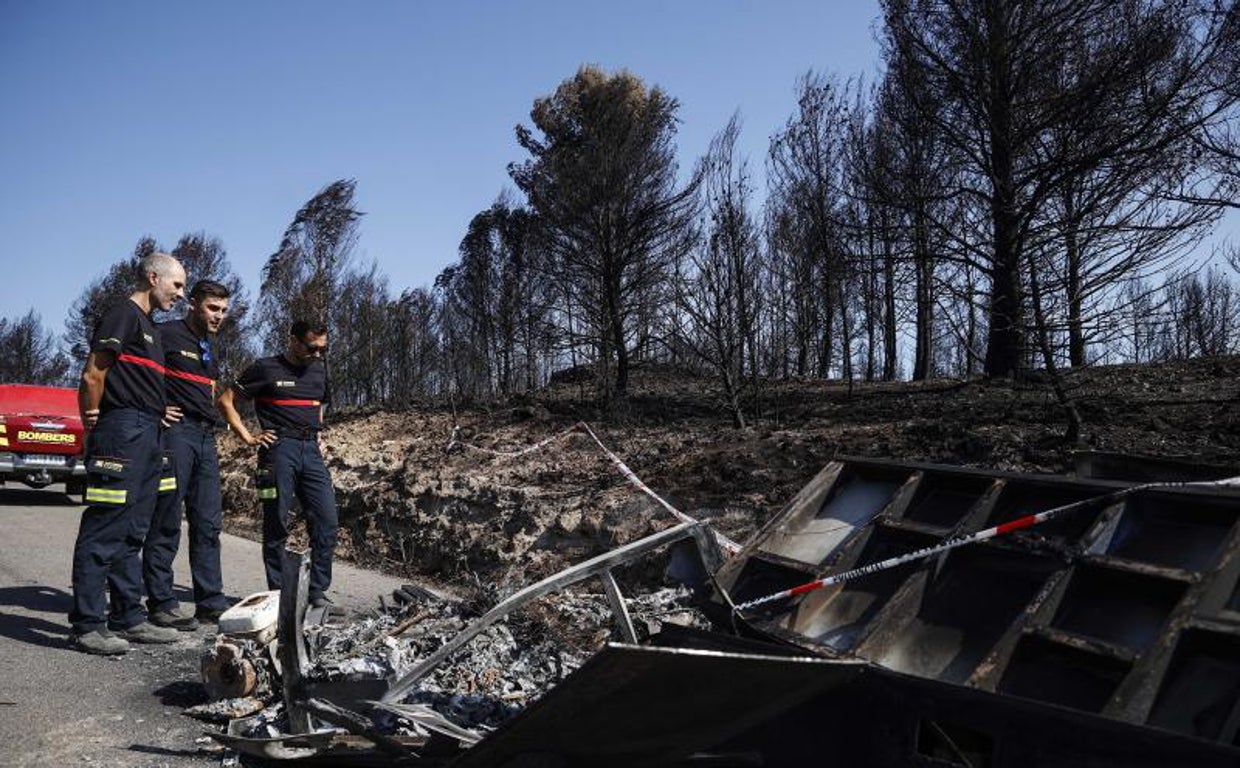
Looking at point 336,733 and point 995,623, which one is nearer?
point 995,623

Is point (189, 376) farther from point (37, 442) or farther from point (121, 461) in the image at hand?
point (37, 442)

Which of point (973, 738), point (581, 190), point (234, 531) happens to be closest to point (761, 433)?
point (234, 531)

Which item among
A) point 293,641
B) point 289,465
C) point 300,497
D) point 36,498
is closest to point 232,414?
point 289,465

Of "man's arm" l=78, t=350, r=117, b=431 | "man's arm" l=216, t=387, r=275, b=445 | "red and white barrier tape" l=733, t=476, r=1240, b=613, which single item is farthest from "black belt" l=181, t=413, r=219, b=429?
"red and white barrier tape" l=733, t=476, r=1240, b=613

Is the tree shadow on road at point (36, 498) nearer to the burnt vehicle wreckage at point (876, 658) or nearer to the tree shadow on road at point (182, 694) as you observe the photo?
the tree shadow on road at point (182, 694)

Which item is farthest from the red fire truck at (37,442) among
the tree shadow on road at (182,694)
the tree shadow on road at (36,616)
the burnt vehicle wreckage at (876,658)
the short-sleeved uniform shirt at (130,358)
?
the burnt vehicle wreckage at (876,658)

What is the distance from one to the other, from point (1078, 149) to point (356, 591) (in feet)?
27.1

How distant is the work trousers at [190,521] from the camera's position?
224 inches

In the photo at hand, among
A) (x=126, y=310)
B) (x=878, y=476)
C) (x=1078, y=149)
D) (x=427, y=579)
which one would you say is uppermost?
(x=1078, y=149)

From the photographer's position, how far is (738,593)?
12.7 ft

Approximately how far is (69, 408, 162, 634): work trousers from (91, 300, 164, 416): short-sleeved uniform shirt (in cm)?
7

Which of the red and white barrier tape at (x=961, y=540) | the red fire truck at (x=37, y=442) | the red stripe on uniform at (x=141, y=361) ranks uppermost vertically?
Result: the red stripe on uniform at (x=141, y=361)

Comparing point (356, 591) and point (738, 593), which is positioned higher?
point (738, 593)

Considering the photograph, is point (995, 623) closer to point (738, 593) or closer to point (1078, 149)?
point (738, 593)
